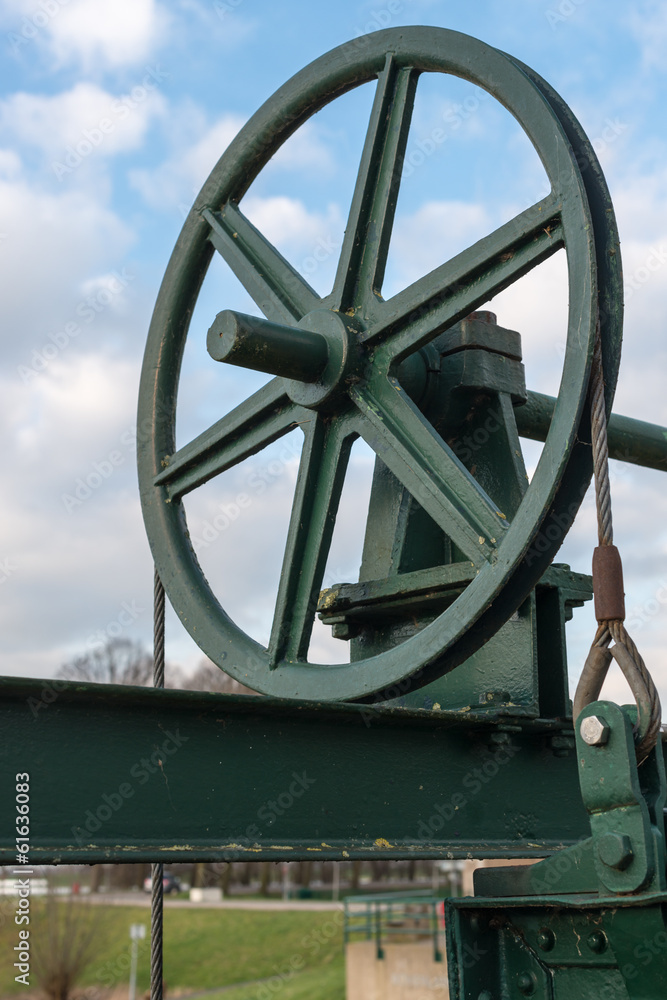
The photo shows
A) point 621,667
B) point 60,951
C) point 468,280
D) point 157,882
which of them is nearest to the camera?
point 621,667

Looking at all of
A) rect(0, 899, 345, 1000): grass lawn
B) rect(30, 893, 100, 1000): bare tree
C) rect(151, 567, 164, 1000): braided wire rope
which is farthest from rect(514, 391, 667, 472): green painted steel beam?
rect(30, 893, 100, 1000): bare tree

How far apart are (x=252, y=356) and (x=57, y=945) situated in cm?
2143

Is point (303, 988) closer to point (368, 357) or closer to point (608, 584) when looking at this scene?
point (368, 357)

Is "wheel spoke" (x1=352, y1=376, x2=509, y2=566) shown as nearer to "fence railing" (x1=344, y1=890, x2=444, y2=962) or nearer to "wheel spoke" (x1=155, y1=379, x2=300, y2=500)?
"wheel spoke" (x1=155, y1=379, x2=300, y2=500)

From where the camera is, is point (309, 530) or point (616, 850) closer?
point (616, 850)

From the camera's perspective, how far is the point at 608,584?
218cm

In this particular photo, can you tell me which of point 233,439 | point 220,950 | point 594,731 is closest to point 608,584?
point 594,731

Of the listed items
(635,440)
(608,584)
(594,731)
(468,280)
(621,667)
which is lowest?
(594,731)

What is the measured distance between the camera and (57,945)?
22.0 m

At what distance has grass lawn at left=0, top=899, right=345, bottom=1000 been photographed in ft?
74.3

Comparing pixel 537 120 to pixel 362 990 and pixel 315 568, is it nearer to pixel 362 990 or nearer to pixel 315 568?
pixel 315 568

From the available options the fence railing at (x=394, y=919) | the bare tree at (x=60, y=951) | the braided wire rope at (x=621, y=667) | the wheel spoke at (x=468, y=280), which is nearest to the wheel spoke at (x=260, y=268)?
the wheel spoke at (x=468, y=280)

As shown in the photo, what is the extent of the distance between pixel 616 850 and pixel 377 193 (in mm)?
2327

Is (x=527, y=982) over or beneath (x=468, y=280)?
beneath
